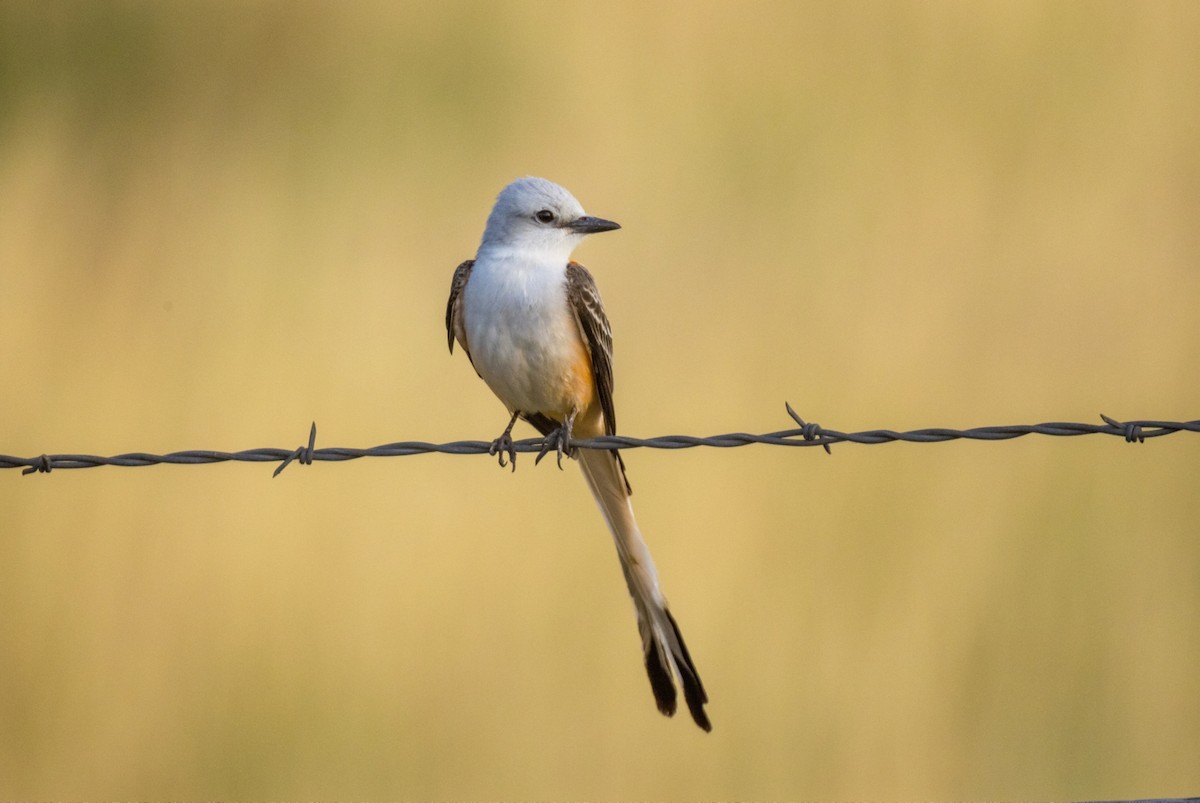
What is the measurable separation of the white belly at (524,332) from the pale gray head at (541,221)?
16cm

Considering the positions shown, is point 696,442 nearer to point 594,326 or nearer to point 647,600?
point 647,600

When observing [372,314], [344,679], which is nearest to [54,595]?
[344,679]

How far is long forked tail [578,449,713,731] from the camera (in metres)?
4.93

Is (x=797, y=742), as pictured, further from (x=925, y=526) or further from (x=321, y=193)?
(x=321, y=193)

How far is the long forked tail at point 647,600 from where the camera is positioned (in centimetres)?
493

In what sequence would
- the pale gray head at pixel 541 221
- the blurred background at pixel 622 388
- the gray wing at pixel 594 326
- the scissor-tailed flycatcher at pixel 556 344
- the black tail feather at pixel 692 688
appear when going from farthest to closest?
1. the blurred background at pixel 622 388
2. the pale gray head at pixel 541 221
3. the gray wing at pixel 594 326
4. the scissor-tailed flycatcher at pixel 556 344
5. the black tail feather at pixel 692 688

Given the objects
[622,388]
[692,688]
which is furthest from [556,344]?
[622,388]

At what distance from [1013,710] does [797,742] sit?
111cm

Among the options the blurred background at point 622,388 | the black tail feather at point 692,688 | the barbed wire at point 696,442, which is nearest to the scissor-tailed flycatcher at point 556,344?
the black tail feather at point 692,688

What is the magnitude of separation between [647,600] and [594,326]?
1153 millimetres

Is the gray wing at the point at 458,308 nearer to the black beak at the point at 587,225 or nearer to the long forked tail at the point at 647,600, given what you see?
the black beak at the point at 587,225

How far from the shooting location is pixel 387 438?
7.17 m

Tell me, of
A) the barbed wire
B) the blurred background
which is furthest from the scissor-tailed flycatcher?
the blurred background

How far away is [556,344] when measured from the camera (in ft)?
17.0
